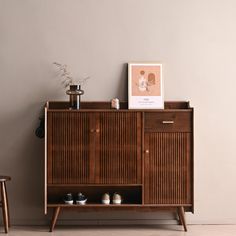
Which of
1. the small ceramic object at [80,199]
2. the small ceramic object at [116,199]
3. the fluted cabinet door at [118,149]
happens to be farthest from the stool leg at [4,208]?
the small ceramic object at [116,199]

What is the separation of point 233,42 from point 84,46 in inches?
54.4

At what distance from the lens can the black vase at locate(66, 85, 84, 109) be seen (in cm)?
456

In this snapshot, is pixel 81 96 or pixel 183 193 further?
pixel 81 96

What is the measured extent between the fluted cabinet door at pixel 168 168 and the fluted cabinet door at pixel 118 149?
10 cm

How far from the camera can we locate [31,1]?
4746 millimetres

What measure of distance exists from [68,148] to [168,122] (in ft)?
2.92

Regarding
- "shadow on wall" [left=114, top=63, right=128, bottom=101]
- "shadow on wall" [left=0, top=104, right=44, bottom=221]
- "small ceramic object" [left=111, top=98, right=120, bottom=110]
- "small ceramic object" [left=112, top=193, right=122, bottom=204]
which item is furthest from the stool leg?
"shadow on wall" [left=114, top=63, right=128, bottom=101]

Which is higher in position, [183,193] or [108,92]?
[108,92]

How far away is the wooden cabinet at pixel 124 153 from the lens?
14.6ft

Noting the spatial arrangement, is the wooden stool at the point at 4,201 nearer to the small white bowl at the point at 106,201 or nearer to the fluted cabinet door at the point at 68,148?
the fluted cabinet door at the point at 68,148

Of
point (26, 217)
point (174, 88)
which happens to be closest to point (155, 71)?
point (174, 88)

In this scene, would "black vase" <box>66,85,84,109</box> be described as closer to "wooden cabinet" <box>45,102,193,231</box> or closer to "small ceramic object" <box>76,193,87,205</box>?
"wooden cabinet" <box>45,102,193,231</box>

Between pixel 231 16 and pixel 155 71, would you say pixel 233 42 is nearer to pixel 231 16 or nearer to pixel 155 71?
pixel 231 16

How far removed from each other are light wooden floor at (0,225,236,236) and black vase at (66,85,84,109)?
1.09 meters
